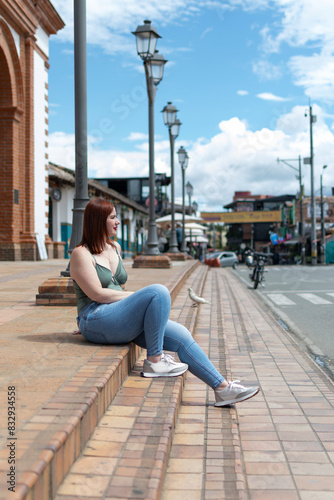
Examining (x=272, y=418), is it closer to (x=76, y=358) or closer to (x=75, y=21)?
(x=76, y=358)

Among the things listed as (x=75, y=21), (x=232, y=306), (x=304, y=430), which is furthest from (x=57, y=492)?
(x=232, y=306)

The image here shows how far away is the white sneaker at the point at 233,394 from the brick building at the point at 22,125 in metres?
13.7

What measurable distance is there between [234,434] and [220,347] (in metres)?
2.49

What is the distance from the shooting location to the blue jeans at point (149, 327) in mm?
3641

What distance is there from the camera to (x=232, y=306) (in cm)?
1012

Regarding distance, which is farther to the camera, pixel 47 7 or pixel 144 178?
pixel 144 178

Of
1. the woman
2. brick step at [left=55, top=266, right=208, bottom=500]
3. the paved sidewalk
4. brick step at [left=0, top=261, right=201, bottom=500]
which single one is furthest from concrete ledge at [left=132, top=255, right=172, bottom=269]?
brick step at [left=0, top=261, right=201, bottom=500]

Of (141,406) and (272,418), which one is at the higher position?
(141,406)

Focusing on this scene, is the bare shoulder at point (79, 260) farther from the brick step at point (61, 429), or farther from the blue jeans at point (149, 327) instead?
the brick step at point (61, 429)

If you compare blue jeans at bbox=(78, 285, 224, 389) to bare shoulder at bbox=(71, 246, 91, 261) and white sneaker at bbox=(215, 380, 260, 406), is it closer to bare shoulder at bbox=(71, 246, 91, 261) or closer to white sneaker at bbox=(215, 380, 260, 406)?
white sneaker at bbox=(215, 380, 260, 406)

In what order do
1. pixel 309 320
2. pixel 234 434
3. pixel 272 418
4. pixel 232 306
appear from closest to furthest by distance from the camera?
1. pixel 234 434
2. pixel 272 418
3. pixel 309 320
4. pixel 232 306

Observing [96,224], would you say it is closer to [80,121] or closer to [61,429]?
[61,429]

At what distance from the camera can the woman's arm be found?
3779 mm

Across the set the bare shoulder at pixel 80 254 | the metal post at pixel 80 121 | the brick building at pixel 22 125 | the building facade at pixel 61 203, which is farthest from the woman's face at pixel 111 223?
the building facade at pixel 61 203
